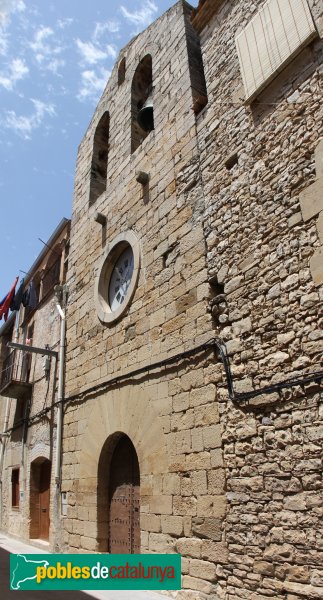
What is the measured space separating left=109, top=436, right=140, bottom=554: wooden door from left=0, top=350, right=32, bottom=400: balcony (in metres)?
3.99

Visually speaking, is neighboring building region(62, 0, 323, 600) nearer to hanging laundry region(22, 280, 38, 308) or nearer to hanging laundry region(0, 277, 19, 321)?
hanging laundry region(22, 280, 38, 308)

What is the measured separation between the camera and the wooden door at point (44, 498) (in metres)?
7.60

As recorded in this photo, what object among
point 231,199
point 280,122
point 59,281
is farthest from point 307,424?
point 59,281

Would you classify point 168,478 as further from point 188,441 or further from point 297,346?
point 297,346

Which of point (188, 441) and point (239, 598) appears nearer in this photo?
point (239, 598)

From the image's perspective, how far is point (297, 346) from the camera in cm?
325

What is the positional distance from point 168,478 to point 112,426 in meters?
1.28

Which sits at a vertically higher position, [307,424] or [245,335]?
[245,335]

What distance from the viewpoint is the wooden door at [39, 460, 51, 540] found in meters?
7.60

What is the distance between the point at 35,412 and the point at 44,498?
153cm

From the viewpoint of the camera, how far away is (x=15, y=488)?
9062 mm

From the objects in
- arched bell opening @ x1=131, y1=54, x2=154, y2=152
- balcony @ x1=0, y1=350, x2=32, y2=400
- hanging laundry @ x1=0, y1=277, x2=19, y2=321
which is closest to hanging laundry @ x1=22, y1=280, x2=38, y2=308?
hanging laundry @ x1=0, y1=277, x2=19, y2=321

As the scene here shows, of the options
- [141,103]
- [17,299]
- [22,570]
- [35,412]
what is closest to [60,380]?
[35,412]

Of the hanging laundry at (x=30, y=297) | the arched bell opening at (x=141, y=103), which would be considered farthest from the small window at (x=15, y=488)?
the arched bell opening at (x=141, y=103)
